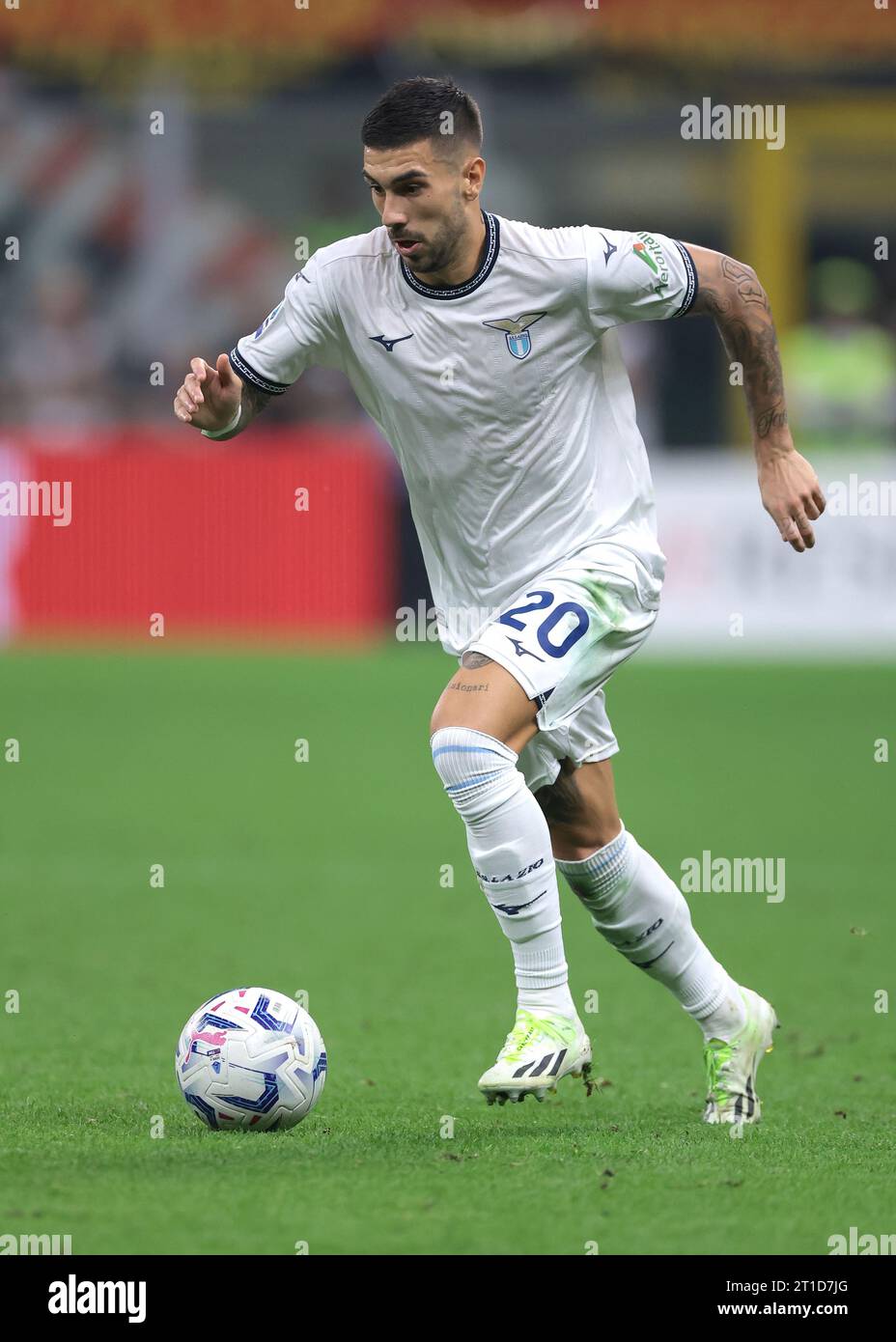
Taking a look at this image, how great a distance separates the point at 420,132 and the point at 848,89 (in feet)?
61.3

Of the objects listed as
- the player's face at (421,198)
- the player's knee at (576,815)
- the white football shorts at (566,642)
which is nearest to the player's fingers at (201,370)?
the player's face at (421,198)

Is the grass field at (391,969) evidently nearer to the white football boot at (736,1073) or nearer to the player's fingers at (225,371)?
the white football boot at (736,1073)

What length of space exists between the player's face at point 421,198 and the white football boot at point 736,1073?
6.30 ft

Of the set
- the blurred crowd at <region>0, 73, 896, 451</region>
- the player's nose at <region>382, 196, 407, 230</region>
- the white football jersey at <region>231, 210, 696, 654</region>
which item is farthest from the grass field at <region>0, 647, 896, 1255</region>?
Result: the blurred crowd at <region>0, 73, 896, 451</region>

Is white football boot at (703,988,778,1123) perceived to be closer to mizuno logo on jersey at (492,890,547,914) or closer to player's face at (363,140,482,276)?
mizuno logo on jersey at (492,890,547,914)

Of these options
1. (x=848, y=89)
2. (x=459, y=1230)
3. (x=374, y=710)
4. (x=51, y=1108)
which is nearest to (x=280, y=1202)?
(x=459, y=1230)

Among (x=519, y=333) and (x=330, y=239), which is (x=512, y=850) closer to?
(x=519, y=333)

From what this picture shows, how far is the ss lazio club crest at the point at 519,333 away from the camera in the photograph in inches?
193

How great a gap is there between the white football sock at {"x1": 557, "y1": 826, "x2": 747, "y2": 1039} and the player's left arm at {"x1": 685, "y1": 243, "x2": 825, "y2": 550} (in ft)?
2.76

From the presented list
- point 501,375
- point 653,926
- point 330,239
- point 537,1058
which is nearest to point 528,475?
point 501,375

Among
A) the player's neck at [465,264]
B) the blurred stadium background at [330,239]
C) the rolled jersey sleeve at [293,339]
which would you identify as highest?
the blurred stadium background at [330,239]

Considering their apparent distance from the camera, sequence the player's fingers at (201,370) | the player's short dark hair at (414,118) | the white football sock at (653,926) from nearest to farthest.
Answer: the player's short dark hair at (414,118) → the player's fingers at (201,370) → the white football sock at (653,926)

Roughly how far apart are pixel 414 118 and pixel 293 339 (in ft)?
2.00

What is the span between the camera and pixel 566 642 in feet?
15.7
